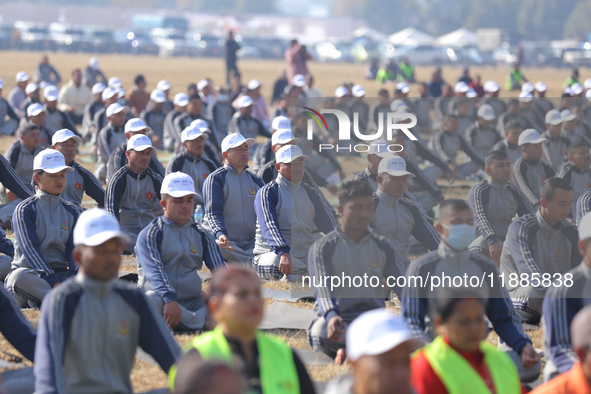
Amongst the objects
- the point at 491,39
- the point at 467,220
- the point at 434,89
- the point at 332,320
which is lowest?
the point at 332,320

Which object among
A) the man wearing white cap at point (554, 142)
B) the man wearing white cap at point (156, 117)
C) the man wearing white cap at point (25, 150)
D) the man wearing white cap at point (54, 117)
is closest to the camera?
the man wearing white cap at point (25, 150)

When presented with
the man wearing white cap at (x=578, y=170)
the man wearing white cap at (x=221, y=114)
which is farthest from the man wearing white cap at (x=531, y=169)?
the man wearing white cap at (x=221, y=114)

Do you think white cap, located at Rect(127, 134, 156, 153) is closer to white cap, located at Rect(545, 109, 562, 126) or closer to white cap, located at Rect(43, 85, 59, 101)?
white cap, located at Rect(545, 109, 562, 126)

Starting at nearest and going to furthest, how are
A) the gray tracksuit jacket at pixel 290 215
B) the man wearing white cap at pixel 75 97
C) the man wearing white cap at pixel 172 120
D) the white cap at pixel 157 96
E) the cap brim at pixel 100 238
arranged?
the cap brim at pixel 100 238 → the gray tracksuit jacket at pixel 290 215 → the man wearing white cap at pixel 172 120 → the white cap at pixel 157 96 → the man wearing white cap at pixel 75 97

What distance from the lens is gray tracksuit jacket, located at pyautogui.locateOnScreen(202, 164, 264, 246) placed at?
8.57 m

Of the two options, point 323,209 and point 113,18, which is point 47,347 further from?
point 113,18

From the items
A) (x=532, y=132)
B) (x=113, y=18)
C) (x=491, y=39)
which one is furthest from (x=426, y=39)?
(x=532, y=132)

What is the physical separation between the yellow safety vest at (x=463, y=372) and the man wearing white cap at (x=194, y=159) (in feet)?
20.0

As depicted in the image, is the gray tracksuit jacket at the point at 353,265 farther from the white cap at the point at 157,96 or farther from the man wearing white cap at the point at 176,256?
the white cap at the point at 157,96

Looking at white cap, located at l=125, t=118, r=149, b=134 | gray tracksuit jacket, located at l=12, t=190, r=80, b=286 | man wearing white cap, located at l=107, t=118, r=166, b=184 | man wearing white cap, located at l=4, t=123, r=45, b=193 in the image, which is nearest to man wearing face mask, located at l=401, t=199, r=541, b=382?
gray tracksuit jacket, located at l=12, t=190, r=80, b=286

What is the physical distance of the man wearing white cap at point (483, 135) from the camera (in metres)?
15.5

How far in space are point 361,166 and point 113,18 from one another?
102 m

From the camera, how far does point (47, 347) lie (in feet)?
13.3

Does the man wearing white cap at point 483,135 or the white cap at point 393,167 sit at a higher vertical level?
the man wearing white cap at point 483,135
